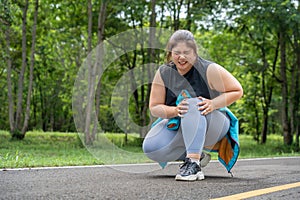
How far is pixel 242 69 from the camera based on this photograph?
18.3 meters

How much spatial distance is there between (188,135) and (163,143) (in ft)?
1.13

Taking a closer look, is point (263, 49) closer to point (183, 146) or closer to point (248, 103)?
point (248, 103)

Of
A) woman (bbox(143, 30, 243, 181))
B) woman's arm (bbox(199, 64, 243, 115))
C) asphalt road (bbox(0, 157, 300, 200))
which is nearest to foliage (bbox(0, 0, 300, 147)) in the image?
woman (bbox(143, 30, 243, 181))

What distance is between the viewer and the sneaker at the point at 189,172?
12.0 feet

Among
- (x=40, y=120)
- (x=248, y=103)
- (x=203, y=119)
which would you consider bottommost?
(x=40, y=120)

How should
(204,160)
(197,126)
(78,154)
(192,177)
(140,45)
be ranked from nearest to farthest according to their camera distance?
(192,177) → (197,126) → (204,160) → (78,154) → (140,45)

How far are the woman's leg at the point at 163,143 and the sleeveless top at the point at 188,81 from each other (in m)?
0.25

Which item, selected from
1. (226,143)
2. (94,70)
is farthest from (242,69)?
(226,143)

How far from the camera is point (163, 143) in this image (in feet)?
13.4

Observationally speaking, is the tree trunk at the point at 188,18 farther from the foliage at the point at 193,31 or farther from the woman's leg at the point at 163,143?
the woman's leg at the point at 163,143

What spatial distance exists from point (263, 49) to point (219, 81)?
603 inches

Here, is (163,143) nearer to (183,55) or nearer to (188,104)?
(188,104)

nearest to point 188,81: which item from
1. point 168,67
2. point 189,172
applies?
point 168,67

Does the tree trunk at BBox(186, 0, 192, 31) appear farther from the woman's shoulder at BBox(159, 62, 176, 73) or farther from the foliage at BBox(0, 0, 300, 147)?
the woman's shoulder at BBox(159, 62, 176, 73)
